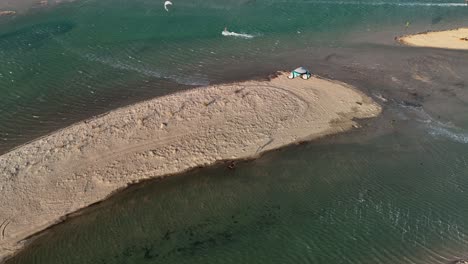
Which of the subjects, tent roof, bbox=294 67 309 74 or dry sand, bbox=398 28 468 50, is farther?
dry sand, bbox=398 28 468 50

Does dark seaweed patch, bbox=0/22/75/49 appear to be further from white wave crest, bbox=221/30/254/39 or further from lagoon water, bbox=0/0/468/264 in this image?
white wave crest, bbox=221/30/254/39

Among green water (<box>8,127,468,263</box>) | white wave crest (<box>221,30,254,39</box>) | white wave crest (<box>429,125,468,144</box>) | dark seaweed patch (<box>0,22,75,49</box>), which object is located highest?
white wave crest (<box>221,30,254,39</box>)

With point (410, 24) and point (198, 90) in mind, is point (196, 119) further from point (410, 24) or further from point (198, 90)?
point (410, 24)

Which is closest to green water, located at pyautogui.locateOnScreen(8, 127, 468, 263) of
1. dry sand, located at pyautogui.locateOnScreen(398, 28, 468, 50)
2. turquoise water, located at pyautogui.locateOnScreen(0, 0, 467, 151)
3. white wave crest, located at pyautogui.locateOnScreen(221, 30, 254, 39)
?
turquoise water, located at pyautogui.locateOnScreen(0, 0, 467, 151)

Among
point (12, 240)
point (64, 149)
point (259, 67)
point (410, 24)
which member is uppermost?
point (410, 24)

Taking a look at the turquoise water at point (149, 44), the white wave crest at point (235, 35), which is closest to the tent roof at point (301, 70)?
the turquoise water at point (149, 44)

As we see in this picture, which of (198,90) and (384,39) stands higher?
(384,39)

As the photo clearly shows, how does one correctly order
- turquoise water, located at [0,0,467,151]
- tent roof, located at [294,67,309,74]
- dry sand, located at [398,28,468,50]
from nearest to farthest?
1. turquoise water, located at [0,0,467,151]
2. tent roof, located at [294,67,309,74]
3. dry sand, located at [398,28,468,50]

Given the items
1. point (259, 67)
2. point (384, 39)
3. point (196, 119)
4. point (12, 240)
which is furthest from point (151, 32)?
point (12, 240)

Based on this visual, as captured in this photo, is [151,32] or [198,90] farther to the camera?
[151,32]
